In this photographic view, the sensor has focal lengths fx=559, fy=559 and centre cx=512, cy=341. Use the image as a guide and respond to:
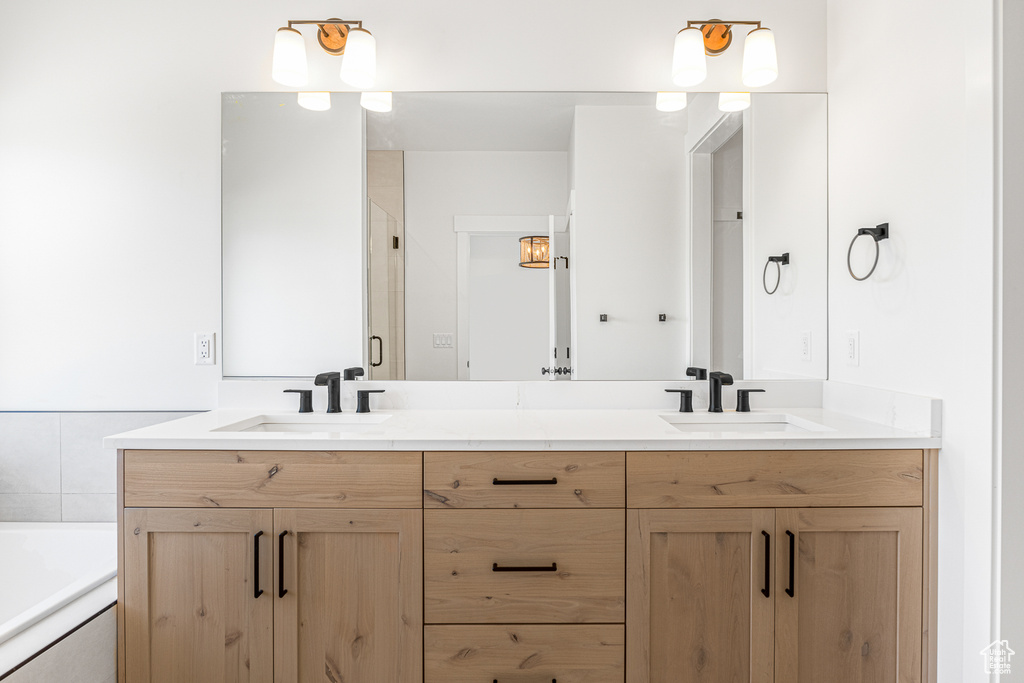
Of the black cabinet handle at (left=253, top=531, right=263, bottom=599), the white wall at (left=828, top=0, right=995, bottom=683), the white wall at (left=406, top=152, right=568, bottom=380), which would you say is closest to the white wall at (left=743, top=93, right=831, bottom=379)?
the white wall at (left=828, top=0, right=995, bottom=683)

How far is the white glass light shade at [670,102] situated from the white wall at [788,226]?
0.22 metres

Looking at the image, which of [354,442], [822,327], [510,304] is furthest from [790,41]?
[354,442]

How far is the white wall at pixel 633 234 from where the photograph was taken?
73.4 inches

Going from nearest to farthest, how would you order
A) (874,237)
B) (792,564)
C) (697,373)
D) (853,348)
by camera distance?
(792,564)
(874,237)
(853,348)
(697,373)

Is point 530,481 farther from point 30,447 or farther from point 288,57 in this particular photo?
point 30,447

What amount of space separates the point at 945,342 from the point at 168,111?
2408 mm

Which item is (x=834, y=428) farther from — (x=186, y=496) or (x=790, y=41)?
(x=186, y=496)

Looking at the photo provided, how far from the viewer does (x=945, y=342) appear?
136 cm

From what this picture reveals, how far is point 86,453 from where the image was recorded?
1.87m

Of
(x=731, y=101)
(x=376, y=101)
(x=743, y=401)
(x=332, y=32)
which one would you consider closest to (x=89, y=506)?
(x=376, y=101)

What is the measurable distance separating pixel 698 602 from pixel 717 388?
0.68 metres

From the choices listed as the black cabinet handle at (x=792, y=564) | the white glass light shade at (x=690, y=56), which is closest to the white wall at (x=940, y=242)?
the black cabinet handle at (x=792, y=564)

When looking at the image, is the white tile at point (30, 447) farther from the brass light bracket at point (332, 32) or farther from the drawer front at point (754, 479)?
the drawer front at point (754, 479)

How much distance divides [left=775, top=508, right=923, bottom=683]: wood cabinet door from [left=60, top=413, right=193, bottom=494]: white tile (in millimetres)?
2066
